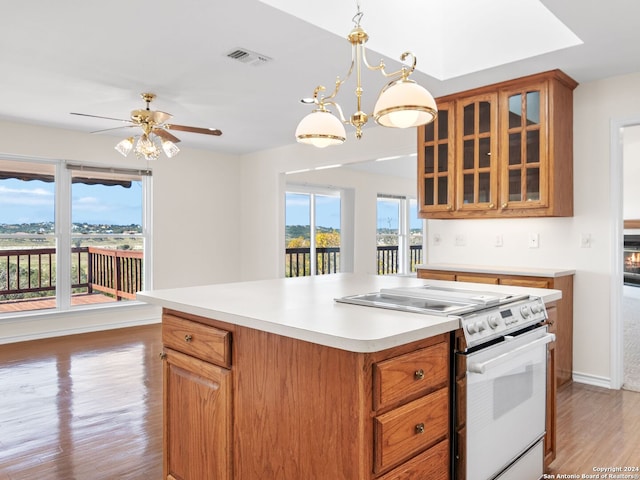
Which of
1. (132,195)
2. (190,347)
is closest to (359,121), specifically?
(190,347)

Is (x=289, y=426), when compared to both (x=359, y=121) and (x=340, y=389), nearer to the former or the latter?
(x=340, y=389)

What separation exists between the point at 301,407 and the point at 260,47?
235cm

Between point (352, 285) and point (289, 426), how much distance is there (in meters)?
1.01

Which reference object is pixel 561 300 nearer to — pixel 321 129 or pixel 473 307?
pixel 473 307

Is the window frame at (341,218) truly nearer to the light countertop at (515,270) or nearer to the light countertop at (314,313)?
the light countertop at (515,270)

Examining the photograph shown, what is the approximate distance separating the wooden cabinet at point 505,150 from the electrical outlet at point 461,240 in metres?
0.37

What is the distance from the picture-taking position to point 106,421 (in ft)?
9.17

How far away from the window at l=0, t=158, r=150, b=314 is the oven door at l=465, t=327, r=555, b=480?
202 inches

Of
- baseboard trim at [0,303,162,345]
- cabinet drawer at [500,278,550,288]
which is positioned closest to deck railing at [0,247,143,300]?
baseboard trim at [0,303,162,345]

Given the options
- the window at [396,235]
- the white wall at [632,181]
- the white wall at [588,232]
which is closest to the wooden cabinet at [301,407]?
the white wall at [588,232]

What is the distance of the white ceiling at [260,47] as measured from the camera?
2529 mm

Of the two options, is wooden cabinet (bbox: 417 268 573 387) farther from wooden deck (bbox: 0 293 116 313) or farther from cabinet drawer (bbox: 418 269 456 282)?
wooden deck (bbox: 0 293 116 313)

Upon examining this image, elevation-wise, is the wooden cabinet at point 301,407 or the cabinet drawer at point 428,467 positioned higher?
the wooden cabinet at point 301,407

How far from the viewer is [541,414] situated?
77.7 inches
